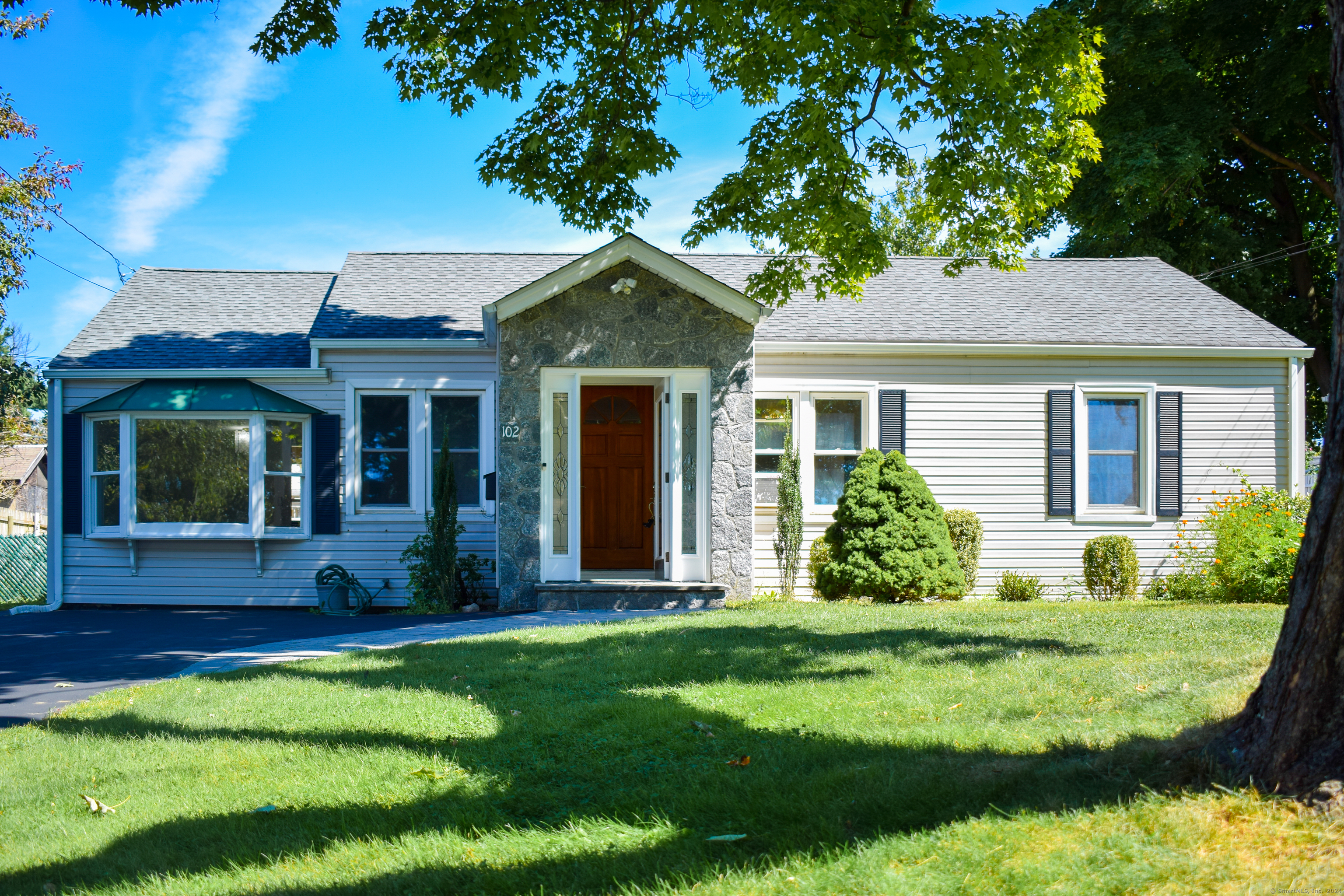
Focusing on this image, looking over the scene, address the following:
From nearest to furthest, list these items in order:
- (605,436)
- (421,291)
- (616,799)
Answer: (616,799) < (605,436) < (421,291)

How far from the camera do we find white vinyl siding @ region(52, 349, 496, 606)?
11633 mm

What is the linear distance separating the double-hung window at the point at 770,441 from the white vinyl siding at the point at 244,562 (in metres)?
3.60

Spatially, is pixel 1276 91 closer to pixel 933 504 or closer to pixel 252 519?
pixel 933 504

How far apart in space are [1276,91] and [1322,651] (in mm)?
19213

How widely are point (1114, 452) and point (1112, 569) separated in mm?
1697

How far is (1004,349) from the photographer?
11.8 m

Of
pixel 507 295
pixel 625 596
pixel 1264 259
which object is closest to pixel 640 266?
pixel 507 295

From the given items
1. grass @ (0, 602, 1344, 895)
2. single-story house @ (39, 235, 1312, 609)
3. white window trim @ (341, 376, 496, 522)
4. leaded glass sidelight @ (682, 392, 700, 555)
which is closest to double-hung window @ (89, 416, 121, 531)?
single-story house @ (39, 235, 1312, 609)

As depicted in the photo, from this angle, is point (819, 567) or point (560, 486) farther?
point (819, 567)

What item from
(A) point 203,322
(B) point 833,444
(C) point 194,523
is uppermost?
(A) point 203,322

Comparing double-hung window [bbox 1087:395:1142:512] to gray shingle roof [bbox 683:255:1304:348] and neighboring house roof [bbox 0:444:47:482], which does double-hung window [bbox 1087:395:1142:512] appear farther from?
neighboring house roof [bbox 0:444:47:482]

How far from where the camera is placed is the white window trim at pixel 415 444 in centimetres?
1166

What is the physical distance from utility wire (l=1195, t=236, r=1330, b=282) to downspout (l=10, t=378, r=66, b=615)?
2145cm

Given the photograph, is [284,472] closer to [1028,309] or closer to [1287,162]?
[1028,309]
